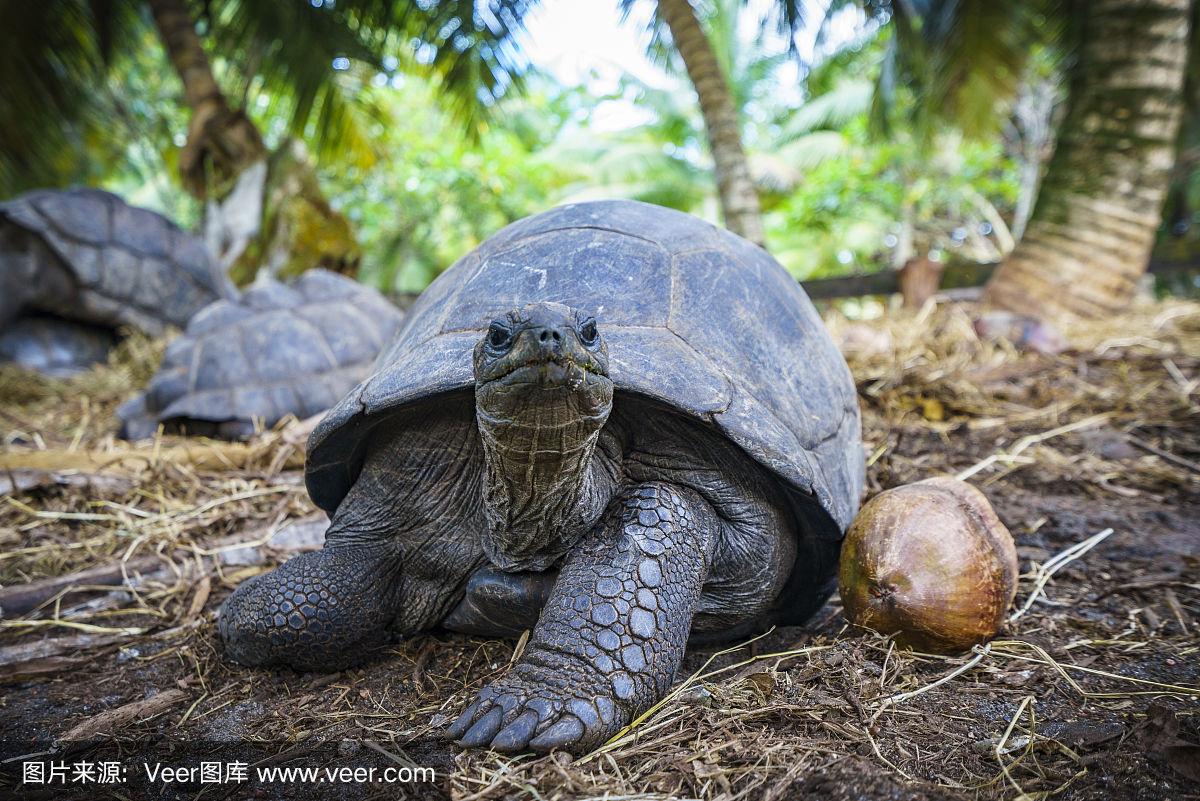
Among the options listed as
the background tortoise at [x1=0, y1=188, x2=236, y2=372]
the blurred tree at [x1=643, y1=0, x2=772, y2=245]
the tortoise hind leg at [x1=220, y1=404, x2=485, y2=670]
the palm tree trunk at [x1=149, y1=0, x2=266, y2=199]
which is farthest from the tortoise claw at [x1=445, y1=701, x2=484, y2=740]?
the palm tree trunk at [x1=149, y1=0, x2=266, y2=199]

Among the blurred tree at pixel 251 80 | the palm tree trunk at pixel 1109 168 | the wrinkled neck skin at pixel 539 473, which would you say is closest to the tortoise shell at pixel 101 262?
the blurred tree at pixel 251 80

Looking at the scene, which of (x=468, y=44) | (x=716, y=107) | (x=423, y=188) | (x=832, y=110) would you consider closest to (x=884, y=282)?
(x=716, y=107)

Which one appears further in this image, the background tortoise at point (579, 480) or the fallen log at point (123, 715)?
the fallen log at point (123, 715)

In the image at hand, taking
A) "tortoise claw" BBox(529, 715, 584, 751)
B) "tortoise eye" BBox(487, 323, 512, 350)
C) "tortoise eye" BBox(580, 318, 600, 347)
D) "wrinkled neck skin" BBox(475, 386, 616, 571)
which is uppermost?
"tortoise eye" BBox(580, 318, 600, 347)

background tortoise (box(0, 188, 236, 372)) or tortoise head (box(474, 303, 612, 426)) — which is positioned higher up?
tortoise head (box(474, 303, 612, 426))

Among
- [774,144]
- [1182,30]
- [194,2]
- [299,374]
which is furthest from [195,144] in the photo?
[774,144]

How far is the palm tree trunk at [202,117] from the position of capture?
8031 mm

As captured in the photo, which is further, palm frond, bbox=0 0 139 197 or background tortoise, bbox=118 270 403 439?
palm frond, bbox=0 0 139 197

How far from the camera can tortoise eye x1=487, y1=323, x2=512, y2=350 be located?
1497 millimetres

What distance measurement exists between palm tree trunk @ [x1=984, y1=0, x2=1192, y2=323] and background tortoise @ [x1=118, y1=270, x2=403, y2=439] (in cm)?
Answer: 511

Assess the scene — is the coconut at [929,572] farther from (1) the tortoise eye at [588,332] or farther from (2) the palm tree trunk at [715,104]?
(2) the palm tree trunk at [715,104]

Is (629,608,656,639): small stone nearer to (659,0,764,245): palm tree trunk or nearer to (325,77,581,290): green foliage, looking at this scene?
(659,0,764,245): palm tree trunk

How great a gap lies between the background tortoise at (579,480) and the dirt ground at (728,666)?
109 mm

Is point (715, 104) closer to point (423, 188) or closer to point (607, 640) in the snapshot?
point (607, 640)
